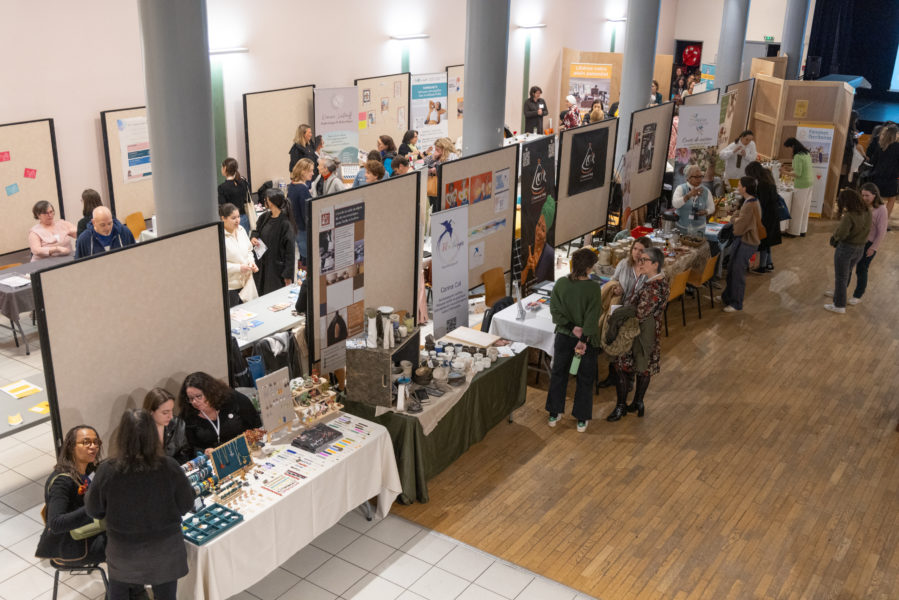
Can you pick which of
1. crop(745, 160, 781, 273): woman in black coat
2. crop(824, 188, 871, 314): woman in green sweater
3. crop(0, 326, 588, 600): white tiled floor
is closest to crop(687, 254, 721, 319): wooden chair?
crop(745, 160, 781, 273): woman in black coat

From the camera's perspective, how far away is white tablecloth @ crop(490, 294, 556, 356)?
6.93 metres

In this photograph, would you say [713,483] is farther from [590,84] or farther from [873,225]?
[590,84]

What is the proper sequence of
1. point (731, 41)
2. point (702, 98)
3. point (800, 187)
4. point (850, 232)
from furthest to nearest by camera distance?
1. point (731, 41)
2. point (800, 187)
3. point (702, 98)
4. point (850, 232)

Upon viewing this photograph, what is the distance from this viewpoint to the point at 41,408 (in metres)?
5.14

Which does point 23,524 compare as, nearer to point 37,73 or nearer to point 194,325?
point 194,325

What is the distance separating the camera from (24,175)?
873 centimetres

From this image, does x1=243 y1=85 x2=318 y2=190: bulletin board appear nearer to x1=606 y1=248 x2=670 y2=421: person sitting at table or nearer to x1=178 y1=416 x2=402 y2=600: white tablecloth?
x1=606 y1=248 x2=670 y2=421: person sitting at table

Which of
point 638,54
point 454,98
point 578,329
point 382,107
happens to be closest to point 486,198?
point 578,329

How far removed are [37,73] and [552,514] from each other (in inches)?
276

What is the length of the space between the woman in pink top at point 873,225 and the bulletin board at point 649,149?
248 cm

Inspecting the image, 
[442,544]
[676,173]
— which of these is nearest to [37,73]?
[442,544]

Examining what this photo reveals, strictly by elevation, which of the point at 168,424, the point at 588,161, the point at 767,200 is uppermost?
the point at 588,161

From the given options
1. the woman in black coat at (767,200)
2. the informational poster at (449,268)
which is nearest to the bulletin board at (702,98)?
the woman in black coat at (767,200)

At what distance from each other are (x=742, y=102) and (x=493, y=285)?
7.83m
